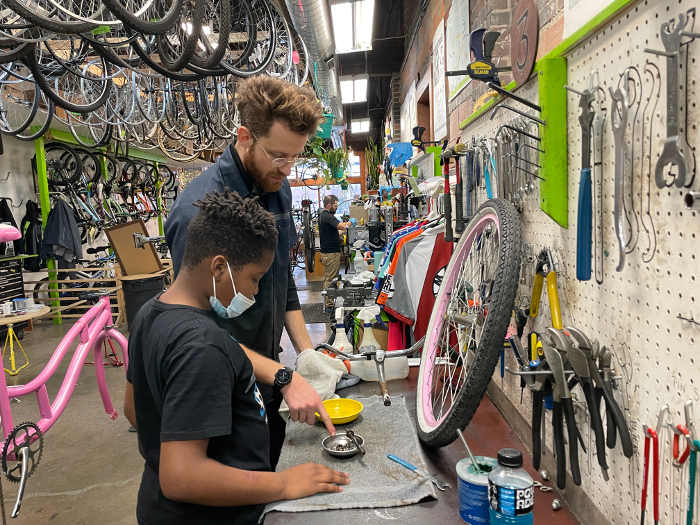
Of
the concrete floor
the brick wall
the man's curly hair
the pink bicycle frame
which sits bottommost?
the concrete floor

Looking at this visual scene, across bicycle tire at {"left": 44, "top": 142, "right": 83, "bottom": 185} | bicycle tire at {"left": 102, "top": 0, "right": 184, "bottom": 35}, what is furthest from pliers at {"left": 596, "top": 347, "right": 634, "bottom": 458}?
bicycle tire at {"left": 44, "top": 142, "right": 83, "bottom": 185}

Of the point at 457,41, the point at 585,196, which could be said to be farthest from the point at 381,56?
the point at 585,196

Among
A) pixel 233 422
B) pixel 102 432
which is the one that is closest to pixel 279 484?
pixel 233 422

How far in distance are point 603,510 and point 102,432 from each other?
3486mm

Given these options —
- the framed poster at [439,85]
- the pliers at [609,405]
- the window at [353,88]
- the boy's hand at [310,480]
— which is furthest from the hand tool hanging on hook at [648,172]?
the window at [353,88]

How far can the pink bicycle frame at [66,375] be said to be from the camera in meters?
2.61

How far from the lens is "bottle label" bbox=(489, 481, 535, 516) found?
2.81 ft

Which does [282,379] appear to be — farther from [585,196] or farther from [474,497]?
[585,196]

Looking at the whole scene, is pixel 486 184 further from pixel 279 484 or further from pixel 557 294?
pixel 279 484

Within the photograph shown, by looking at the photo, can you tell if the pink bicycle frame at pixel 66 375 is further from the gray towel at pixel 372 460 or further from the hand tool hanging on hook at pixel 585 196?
the hand tool hanging on hook at pixel 585 196

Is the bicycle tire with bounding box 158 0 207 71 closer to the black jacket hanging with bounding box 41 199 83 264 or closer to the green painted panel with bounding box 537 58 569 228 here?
the green painted panel with bounding box 537 58 569 228

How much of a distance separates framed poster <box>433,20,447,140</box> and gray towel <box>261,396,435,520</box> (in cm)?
274

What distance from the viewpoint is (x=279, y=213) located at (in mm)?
1691

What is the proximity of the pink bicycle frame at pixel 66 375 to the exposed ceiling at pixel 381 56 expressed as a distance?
5210 millimetres
